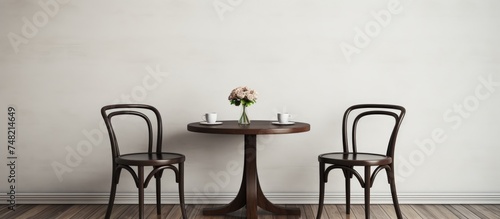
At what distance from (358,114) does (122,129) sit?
188 centimetres

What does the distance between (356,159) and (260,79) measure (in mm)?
1136

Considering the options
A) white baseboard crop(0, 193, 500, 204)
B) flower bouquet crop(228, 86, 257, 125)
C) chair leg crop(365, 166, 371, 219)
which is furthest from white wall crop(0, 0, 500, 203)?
chair leg crop(365, 166, 371, 219)

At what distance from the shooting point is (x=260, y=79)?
13.3 ft

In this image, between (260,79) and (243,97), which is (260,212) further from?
(260,79)

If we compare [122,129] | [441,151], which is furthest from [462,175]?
[122,129]

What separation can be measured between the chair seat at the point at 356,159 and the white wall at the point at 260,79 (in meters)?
0.67

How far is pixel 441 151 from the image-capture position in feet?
13.4

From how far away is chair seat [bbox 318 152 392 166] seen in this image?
126 inches

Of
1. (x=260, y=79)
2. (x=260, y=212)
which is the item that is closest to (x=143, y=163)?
(x=260, y=212)

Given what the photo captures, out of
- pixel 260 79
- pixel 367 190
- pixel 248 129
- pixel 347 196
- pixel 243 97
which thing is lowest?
pixel 347 196

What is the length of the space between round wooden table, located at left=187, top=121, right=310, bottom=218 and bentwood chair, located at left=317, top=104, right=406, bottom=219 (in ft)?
1.00

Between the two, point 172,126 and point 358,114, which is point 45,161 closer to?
point 172,126

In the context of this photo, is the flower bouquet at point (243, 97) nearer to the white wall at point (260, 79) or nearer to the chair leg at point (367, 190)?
the white wall at point (260, 79)

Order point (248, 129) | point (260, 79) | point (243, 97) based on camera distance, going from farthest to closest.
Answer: point (260, 79) → point (243, 97) → point (248, 129)
